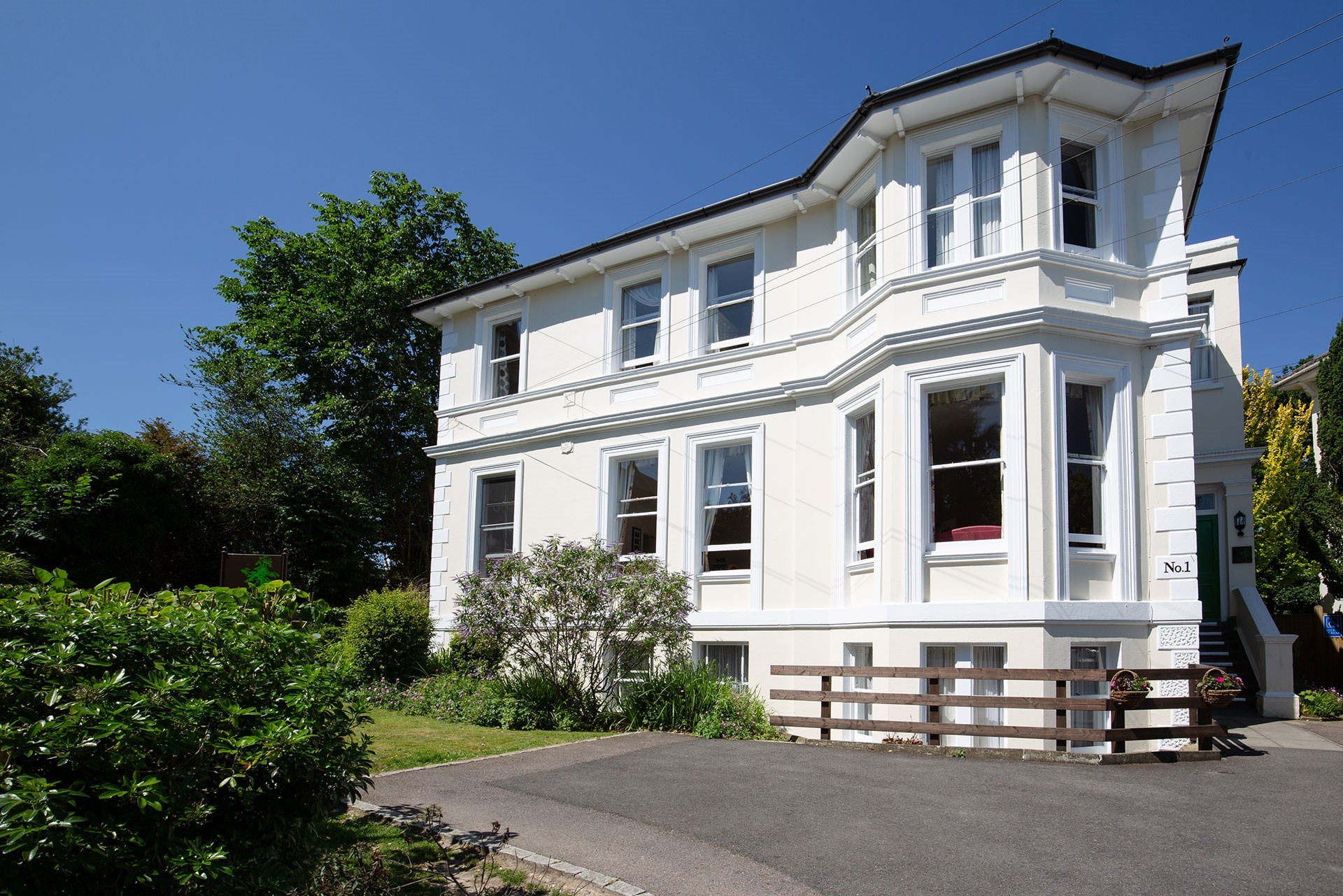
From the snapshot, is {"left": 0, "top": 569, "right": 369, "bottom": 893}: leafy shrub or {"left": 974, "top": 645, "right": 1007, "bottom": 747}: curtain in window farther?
{"left": 974, "top": 645, "right": 1007, "bottom": 747}: curtain in window

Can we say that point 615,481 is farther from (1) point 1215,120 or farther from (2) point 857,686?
(1) point 1215,120

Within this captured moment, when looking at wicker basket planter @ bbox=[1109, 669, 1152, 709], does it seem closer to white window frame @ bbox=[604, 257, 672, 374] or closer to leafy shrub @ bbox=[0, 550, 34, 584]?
white window frame @ bbox=[604, 257, 672, 374]

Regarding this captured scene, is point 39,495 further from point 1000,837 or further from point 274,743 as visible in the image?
point 1000,837

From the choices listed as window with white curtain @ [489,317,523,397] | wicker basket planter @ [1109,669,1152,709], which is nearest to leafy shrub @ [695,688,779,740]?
wicker basket planter @ [1109,669,1152,709]

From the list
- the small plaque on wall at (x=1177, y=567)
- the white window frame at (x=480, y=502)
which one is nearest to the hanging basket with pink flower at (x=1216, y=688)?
the small plaque on wall at (x=1177, y=567)

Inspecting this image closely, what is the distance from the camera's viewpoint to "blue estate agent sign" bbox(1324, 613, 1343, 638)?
60.0 ft

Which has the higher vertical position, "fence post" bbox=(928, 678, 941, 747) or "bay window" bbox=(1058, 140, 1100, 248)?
"bay window" bbox=(1058, 140, 1100, 248)

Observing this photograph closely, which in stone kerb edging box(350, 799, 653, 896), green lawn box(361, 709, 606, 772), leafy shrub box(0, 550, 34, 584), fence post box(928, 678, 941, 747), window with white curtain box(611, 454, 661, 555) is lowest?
green lawn box(361, 709, 606, 772)

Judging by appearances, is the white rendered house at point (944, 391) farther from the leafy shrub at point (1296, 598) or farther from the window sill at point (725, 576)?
the leafy shrub at point (1296, 598)

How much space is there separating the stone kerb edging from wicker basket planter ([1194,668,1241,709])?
7.56 meters

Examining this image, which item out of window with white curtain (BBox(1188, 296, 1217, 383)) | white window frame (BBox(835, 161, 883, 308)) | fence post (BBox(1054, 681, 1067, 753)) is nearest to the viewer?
fence post (BBox(1054, 681, 1067, 753))

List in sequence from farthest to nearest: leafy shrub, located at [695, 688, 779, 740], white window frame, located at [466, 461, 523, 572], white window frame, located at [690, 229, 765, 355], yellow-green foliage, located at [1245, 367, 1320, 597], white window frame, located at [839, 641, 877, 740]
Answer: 1. yellow-green foliage, located at [1245, 367, 1320, 597]
2. white window frame, located at [466, 461, 523, 572]
3. white window frame, located at [690, 229, 765, 355]
4. leafy shrub, located at [695, 688, 779, 740]
5. white window frame, located at [839, 641, 877, 740]

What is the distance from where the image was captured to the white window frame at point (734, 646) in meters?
14.3

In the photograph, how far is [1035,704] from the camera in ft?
33.3
